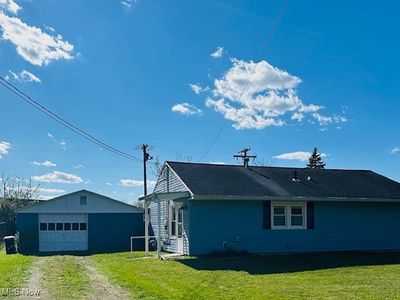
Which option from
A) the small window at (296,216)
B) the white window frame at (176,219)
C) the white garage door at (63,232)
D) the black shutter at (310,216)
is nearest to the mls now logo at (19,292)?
the white window frame at (176,219)

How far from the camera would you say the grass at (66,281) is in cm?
955

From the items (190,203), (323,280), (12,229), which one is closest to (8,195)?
(12,229)

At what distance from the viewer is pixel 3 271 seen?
13.1 metres

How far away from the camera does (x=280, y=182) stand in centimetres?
2108

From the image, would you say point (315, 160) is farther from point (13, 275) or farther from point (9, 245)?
point (13, 275)

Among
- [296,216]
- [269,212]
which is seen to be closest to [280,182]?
[296,216]

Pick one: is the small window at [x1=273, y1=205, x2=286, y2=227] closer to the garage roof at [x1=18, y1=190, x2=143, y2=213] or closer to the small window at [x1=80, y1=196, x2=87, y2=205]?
the garage roof at [x1=18, y1=190, x2=143, y2=213]

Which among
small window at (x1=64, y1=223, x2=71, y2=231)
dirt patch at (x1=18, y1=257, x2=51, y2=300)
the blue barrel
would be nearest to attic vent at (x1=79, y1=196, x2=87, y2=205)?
small window at (x1=64, y1=223, x2=71, y2=231)

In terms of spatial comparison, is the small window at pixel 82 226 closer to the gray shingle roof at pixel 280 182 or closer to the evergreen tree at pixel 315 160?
the gray shingle roof at pixel 280 182

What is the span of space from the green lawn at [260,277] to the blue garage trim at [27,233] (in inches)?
346

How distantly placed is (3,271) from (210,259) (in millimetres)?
6785

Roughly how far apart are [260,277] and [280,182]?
9378 millimetres

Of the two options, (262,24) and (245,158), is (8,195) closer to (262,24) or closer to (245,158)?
(245,158)

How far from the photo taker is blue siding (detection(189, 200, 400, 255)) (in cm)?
1831
